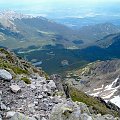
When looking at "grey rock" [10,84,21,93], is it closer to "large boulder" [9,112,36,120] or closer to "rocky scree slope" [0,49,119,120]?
"rocky scree slope" [0,49,119,120]

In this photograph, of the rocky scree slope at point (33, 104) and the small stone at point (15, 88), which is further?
the small stone at point (15, 88)

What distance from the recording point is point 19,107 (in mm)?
21672

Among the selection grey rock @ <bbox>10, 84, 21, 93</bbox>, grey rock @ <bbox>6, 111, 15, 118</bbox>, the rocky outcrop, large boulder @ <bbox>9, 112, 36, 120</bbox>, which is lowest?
the rocky outcrop

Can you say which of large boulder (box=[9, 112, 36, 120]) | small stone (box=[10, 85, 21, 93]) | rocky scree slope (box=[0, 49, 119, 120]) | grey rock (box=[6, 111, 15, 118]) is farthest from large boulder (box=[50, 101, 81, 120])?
small stone (box=[10, 85, 21, 93])

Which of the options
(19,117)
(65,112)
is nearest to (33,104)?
(65,112)

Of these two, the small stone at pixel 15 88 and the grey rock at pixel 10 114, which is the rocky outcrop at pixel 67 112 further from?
the small stone at pixel 15 88

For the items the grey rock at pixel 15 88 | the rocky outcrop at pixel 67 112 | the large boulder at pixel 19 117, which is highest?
the grey rock at pixel 15 88

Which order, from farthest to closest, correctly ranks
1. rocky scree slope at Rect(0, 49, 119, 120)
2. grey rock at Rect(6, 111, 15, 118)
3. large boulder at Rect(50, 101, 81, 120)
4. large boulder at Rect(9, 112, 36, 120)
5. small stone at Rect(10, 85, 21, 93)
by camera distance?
small stone at Rect(10, 85, 21, 93) → large boulder at Rect(50, 101, 81, 120) → rocky scree slope at Rect(0, 49, 119, 120) → grey rock at Rect(6, 111, 15, 118) → large boulder at Rect(9, 112, 36, 120)

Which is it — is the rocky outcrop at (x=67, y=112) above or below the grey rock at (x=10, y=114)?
below

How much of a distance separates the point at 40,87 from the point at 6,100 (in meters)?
4.47

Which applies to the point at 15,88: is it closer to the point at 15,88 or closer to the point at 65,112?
the point at 15,88

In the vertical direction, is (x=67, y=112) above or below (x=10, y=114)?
below

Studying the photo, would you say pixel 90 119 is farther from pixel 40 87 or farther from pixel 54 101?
pixel 40 87

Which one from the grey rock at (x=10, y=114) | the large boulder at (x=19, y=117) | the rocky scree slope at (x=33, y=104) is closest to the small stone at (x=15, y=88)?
the rocky scree slope at (x=33, y=104)
